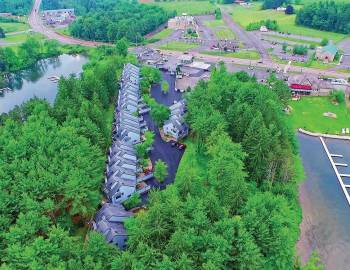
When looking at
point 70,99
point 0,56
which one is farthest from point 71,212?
point 0,56

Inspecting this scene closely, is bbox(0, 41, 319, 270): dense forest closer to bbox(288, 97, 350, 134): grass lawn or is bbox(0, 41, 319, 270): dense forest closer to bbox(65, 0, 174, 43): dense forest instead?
bbox(288, 97, 350, 134): grass lawn

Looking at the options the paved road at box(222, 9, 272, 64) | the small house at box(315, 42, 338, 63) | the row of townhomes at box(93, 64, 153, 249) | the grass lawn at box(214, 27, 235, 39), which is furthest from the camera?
the grass lawn at box(214, 27, 235, 39)

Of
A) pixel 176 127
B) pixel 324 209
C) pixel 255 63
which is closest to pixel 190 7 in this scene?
pixel 255 63

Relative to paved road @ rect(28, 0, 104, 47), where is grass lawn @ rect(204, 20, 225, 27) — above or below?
above

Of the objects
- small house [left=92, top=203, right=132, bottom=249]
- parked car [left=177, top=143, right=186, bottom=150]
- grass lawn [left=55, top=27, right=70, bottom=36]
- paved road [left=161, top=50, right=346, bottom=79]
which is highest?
grass lawn [left=55, top=27, right=70, bottom=36]

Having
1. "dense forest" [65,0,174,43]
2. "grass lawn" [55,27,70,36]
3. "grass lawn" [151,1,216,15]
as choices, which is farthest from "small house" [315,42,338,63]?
"grass lawn" [55,27,70,36]

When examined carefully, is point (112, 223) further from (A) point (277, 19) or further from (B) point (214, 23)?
(A) point (277, 19)

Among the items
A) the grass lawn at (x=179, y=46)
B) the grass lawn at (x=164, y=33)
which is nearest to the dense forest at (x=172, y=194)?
the grass lawn at (x=179, y=46)
